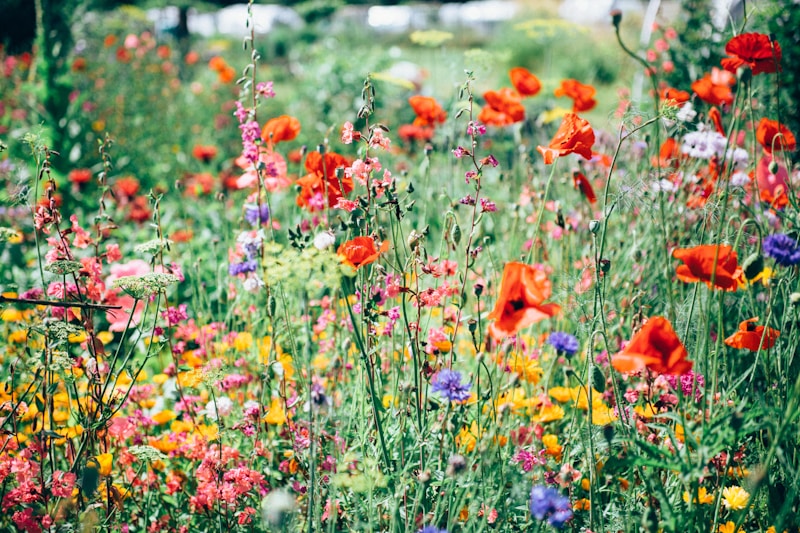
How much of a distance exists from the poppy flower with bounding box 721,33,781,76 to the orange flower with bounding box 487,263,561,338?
1.18 m

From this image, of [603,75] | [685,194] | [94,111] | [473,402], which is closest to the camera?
[473,402]

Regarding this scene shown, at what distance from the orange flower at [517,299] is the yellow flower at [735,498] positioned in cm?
75

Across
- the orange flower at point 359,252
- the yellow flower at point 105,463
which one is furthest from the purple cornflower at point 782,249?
the yellow flower at point 105,463

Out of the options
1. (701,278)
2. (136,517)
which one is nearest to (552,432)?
(701,278)

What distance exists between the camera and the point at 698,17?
4504 millimetres

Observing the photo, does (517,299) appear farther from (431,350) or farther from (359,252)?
(431,350)

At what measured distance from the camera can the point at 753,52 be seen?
200cm

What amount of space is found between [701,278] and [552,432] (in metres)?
0.95

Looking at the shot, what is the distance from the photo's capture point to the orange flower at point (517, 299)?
1.27 meters

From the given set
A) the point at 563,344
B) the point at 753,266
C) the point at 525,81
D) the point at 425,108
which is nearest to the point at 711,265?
the point at 753,266

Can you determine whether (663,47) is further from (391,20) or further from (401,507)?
(391,20)

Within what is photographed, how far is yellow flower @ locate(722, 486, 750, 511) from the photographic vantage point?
1590 millimetres

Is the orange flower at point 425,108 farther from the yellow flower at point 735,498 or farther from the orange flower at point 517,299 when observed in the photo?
the yellow flower at point 735,498

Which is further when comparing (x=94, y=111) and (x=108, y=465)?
(x=94, y=111)
